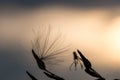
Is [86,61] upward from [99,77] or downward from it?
upward

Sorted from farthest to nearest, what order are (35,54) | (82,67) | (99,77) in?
1. (35,54)
2. (82,67)
3. (99,77)

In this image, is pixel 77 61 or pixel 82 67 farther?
pixel 77 61

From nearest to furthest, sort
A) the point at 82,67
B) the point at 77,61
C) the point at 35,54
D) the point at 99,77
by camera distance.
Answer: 1. the point at 99,77
2. the point at 82,67
3. the point at 77,61
4. the point at 35,54

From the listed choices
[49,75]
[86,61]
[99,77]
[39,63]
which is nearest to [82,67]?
[86,61]

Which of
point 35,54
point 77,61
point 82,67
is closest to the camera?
point 82,67

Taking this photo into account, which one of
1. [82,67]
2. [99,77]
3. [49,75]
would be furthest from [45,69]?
[99,77]

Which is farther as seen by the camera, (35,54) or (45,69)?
(35,54)

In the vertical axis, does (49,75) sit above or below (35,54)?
below

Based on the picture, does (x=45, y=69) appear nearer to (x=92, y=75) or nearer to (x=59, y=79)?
(x=59, y=79)

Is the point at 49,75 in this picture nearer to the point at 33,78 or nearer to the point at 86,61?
the point at 33,78
